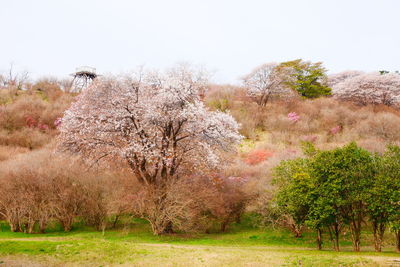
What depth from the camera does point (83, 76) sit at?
62.5m

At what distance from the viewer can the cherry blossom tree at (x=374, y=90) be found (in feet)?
177

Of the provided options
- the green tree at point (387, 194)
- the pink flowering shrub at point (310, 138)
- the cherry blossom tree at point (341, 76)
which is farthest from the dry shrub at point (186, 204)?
the cherry blossom tree at point (341, 76)

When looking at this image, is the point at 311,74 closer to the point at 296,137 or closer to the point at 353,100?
the point at 353,100

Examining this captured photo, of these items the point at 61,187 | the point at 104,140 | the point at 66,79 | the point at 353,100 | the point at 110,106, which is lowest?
the point at 61,187

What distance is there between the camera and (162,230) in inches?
873

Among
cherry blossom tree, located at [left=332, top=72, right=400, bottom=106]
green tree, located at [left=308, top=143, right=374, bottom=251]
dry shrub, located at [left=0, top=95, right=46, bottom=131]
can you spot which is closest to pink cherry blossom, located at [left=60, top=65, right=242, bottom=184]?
green tree, located at [left=308, top=143, right=374, bottom=251]

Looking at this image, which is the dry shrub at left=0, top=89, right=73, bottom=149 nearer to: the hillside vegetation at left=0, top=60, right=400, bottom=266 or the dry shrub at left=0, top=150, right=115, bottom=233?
the hillside vegetation at left=0, top=60, right=400, bottom=266

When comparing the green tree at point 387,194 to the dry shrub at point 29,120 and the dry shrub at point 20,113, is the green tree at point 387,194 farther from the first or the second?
the dry shrub at point 20,113

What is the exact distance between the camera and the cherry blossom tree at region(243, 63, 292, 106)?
53.6 meters

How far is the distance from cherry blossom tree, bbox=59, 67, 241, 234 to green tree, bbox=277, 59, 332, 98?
37.6m

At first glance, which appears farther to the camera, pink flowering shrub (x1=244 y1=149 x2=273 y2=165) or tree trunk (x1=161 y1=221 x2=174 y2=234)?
pink flowering shrub (x1=244 y1=149 x2=273 y2=165)

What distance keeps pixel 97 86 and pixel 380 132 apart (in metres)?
34.9

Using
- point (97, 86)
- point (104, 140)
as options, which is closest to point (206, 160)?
point (104, 140)

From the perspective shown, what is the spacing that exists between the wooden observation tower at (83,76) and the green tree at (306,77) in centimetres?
3533
